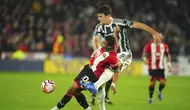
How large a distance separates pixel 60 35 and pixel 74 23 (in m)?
1.39

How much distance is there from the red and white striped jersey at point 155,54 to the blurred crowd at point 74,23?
499 inches

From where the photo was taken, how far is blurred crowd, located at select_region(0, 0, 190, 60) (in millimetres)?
27781

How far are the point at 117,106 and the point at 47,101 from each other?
6.57 feet

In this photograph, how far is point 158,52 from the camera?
49.8ft

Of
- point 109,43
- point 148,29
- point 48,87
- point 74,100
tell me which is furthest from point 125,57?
point 109,43

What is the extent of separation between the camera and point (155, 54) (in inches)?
599

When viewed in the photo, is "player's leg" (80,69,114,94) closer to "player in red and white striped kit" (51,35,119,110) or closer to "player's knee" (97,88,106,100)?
"player in red and white striped kit" (51,35,119,110)

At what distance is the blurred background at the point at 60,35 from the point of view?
27609 millimetres

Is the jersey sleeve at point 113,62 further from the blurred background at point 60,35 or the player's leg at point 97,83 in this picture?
the blurred background at point 60,35

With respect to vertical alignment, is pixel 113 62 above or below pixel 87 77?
above

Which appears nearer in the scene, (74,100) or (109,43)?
(109,43)

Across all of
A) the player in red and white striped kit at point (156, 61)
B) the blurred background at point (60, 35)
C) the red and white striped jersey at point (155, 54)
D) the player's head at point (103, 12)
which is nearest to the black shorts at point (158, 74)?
the player in red and white striped kit at point (156, 61)

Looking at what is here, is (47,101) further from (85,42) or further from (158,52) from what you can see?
(85,42)

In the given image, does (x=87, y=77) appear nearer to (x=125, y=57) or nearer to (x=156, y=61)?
(x=125, y=57)
